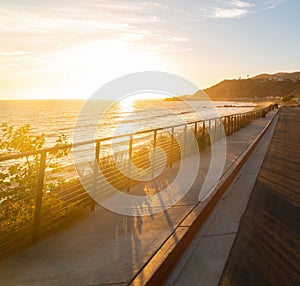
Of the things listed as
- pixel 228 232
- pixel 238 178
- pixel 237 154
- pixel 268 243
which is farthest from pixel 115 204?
pixel 237 154

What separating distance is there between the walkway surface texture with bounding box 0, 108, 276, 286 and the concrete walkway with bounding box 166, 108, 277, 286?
25 centimetres

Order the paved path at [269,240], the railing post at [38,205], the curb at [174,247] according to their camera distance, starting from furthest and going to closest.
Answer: the railing post at [38,205], the paved path at [269,240], the curb at [174,247]

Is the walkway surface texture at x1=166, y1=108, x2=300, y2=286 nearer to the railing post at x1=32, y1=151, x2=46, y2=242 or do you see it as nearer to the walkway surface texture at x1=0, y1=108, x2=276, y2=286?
the walkway surface texture at x1=0, y1=108, x2=276, y2=286

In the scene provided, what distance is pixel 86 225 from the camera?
602cm

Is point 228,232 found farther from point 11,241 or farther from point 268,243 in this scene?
point 11,241

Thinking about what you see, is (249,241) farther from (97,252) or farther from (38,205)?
(38,205)

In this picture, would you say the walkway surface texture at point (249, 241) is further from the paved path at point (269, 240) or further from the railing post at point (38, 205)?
the railing post at point (38, 205)

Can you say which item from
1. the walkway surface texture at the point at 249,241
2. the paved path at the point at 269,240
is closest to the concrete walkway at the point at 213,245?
the walkway surface texture at the point at 249,241

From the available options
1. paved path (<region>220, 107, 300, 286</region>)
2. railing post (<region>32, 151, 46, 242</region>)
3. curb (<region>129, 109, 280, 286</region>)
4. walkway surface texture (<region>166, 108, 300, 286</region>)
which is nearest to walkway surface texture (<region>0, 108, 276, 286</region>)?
curb (<region>129, 109, 280, 286</region>)

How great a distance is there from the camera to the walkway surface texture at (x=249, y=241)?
4316 millimetres

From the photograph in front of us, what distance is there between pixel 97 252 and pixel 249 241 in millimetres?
2328

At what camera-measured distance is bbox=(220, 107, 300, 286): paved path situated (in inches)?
169

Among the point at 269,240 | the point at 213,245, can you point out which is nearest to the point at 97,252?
the point at 213,245

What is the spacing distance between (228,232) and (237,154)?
8479 millimetres
